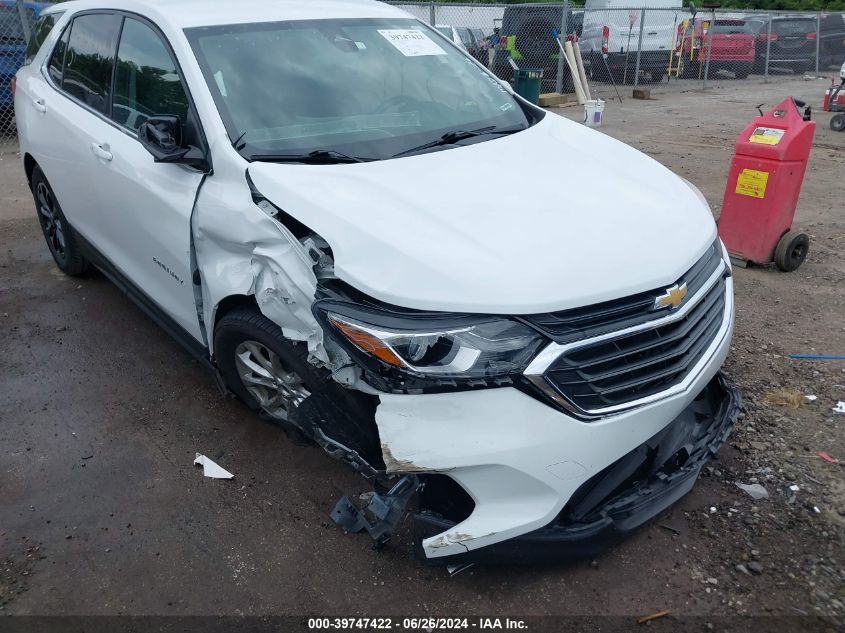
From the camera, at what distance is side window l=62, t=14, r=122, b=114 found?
3928 millimetres

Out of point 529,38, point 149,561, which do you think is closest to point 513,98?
point 149,561

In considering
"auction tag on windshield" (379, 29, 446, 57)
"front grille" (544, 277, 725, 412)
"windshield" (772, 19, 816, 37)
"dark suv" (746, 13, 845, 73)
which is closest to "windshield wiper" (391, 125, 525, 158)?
"auction tag on windshield" (379, 29, 446, 57)

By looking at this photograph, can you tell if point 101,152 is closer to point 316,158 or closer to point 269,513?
point 316,158

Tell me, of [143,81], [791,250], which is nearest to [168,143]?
[143,81]

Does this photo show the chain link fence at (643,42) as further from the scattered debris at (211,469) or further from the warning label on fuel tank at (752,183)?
the scattered debris at (211,469)

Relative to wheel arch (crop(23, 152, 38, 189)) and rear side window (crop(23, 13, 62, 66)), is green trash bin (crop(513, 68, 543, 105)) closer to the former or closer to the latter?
rear side window (crop(23, 13, 62, 66))

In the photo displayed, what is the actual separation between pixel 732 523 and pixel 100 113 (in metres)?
3.75

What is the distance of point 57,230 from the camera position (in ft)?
16.9

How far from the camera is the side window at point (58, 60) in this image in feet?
14.9

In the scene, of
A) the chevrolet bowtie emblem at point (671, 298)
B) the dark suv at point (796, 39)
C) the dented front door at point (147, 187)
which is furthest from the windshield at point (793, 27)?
the chevrolet bowtie emblem at point (671, 298)

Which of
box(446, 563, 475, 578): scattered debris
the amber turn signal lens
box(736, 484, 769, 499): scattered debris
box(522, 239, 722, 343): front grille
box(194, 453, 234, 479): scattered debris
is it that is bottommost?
box(194, 453, 234, 479): scattered debris

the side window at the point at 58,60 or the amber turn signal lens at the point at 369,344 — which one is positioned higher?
the side window at the point at 58,60

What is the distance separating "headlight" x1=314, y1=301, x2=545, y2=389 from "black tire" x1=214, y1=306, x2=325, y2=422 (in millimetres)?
410

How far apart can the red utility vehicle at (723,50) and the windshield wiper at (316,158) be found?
18219mm
